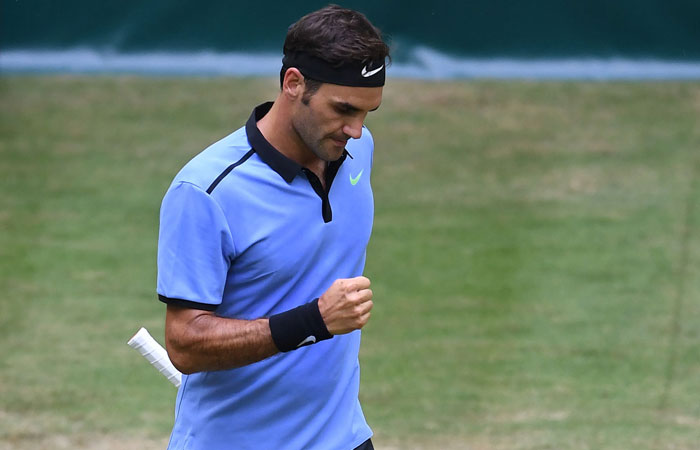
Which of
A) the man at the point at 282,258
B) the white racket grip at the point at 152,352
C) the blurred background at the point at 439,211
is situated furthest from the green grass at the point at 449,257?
the man at the point at 282,258

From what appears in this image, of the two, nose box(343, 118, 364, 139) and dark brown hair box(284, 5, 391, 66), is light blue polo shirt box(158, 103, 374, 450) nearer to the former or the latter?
nose box(343, 118, 364, 139)

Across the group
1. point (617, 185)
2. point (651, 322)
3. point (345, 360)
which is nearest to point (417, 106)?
point (617, 185)

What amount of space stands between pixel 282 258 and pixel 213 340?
29 cm

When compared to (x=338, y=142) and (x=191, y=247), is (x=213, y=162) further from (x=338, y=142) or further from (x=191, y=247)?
(x=338, y=142)

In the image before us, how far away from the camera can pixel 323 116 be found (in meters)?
3.01

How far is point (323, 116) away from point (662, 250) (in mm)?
5444

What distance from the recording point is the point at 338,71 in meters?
2.99

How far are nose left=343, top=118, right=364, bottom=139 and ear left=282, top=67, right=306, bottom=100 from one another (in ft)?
0.49

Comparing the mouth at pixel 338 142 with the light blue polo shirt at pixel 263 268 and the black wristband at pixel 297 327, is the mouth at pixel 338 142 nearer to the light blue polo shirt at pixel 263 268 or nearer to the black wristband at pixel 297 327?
the light blue polo shirt at pixel 263 268

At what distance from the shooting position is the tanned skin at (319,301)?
2.88m

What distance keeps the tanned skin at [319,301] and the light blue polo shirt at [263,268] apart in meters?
0.05

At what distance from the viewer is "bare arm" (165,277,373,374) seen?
287cm

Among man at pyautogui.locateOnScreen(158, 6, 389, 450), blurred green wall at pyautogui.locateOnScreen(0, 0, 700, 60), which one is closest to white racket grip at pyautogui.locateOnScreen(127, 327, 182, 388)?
man at pyautogui.locateOnScreen(158, 6, 389, 450)

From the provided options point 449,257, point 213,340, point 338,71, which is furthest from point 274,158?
point 449,257
